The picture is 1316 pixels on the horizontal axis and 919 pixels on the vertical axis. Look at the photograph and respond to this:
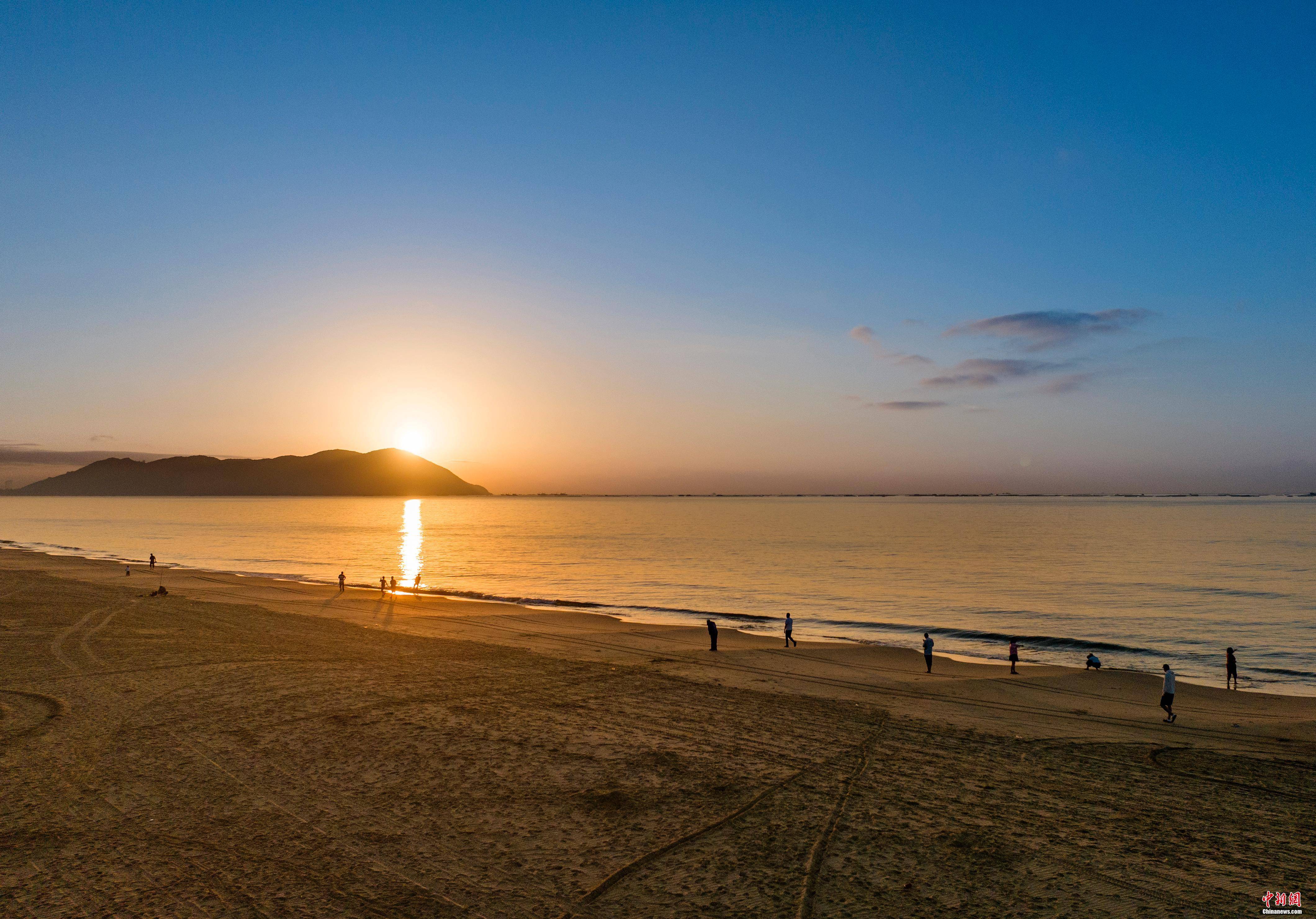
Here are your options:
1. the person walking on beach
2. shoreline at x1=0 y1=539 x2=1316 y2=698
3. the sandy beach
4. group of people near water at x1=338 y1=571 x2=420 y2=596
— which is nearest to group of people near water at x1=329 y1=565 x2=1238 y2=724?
the person walking on beach

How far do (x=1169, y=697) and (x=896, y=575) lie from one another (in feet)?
147

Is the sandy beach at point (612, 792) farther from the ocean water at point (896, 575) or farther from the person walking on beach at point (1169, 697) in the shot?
the ocean water at point (896, 575)

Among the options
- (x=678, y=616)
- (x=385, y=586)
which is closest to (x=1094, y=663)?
(x=678, y=616)

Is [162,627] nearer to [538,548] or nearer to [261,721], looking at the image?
[261,721]

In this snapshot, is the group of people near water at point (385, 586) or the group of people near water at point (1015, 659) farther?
the group of people near water at point (385, 586)

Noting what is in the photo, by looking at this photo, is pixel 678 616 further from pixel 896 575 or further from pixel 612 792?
pixel 612 792

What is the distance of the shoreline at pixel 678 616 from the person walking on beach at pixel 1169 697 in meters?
8.57

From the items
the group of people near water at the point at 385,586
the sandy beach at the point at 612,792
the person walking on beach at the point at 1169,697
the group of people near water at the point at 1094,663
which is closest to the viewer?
the sandy beach at the point at 612,792

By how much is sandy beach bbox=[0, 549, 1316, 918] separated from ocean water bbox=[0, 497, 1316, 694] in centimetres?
1301

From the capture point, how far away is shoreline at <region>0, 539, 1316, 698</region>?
2719cm

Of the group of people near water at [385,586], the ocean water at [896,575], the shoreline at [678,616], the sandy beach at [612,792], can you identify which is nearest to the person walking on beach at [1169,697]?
the sandy beach at [612,792]

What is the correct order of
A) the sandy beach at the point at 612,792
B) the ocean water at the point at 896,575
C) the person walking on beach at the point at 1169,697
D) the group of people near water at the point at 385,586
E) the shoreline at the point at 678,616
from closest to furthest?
the sandy beach at the point at 612,792
the person walking on beach at the point at 1169,697
the shoreline at the point at 678,616
the ocean water at the point at 896,575
the group of people near water at the point at 385,586

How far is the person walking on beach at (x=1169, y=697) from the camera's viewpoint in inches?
744

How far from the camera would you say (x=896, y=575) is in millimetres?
63062
